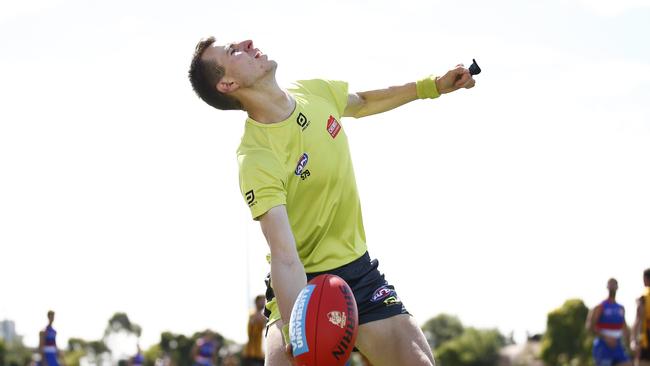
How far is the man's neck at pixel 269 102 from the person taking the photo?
6586mm

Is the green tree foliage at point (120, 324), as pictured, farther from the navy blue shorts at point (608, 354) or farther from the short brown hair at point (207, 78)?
the short brown hair at point (207, 78)

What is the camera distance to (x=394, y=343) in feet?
21.1

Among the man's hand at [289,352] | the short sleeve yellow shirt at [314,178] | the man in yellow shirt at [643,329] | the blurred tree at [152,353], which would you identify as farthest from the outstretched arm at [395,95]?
the blurred tree at [152,353]

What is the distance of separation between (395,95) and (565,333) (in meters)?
67.1

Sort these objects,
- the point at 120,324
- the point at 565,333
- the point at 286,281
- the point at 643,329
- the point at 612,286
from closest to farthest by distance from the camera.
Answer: the point at 286,281 → the point at 643,329 → the point at 612,286 → the point at 565,333 → the point at 120,324

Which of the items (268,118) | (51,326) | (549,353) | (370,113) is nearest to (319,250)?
(268,118)

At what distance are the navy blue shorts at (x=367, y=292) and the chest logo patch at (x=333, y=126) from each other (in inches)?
29.7

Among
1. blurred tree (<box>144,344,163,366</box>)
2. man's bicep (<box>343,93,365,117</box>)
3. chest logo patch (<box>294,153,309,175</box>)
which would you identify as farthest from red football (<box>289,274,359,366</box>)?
blurred tree (<box>144,344,163,366</box>)

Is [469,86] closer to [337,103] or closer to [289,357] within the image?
[337,103]

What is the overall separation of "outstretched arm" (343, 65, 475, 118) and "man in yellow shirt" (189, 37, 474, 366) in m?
0.52

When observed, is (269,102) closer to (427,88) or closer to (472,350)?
(427,88)

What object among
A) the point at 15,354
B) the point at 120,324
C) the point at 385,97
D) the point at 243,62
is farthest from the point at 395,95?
the point at 120,324

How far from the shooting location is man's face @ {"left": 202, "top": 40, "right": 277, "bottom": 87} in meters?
6.60

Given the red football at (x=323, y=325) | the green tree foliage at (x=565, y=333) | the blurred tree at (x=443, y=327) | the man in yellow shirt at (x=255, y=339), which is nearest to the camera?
the red football at (x=323, y=325)
